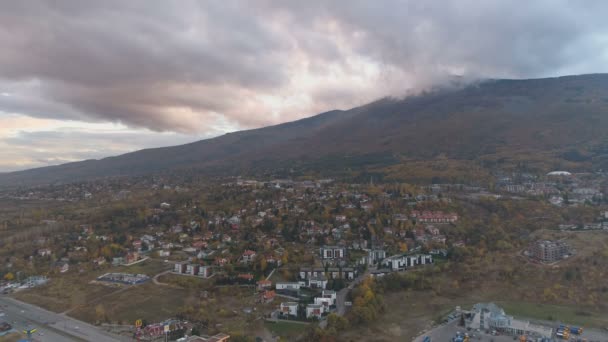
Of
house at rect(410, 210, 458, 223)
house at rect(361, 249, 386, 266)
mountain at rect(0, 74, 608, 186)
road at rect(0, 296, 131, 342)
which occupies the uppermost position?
mountain at rect(0, 74, 608, 186)

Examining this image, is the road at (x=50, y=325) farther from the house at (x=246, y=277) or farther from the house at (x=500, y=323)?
the house at (x=500, y=323)

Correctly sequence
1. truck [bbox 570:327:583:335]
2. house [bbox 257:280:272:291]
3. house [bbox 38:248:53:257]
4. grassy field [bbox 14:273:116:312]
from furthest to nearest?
house [bbox 38:248:53:257], house [bbox 257:280:272:291], grassy field [bbox 14:273:116:312], truck [bbox 570:327:583:335]

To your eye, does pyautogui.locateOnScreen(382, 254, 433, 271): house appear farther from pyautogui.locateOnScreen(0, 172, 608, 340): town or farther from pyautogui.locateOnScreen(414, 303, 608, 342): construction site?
pyautogui.locateOnScreen(414, 303, 608, 342): construction site

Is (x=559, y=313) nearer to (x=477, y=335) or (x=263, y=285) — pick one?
(x=477, y=335)

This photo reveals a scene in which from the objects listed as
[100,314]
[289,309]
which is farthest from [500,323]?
[100,314]

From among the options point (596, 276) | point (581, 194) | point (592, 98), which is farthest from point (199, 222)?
point (592, 98)

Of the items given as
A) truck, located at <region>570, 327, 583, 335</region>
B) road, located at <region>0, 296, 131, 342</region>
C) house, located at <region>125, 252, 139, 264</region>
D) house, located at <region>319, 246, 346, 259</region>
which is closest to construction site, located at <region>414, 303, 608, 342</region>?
truck, located at <region>570, 327, 583, 335</region>
